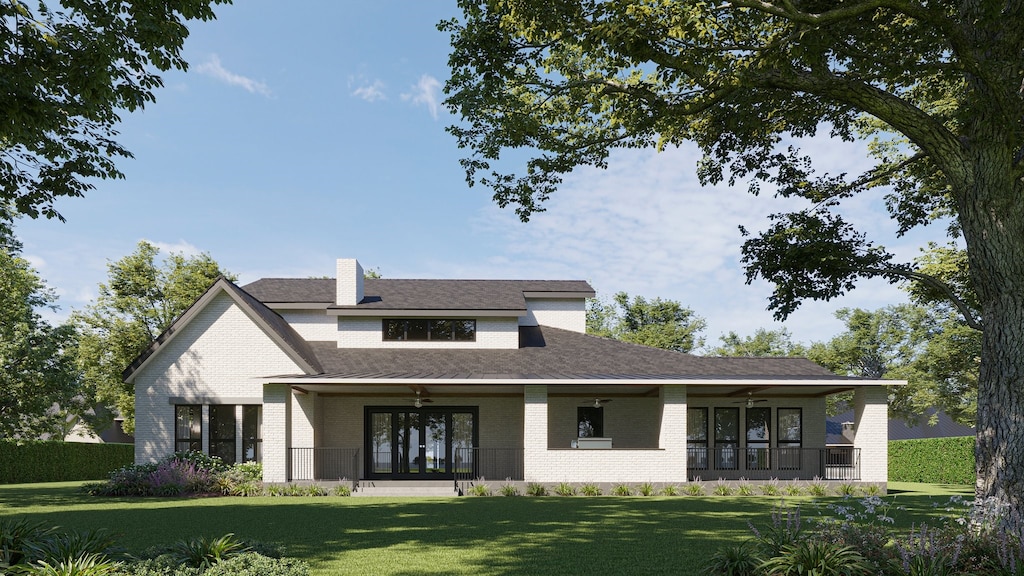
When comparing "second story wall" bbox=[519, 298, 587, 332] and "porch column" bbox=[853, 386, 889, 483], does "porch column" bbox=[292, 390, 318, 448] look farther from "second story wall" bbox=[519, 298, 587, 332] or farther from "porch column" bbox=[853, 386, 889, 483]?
"porch column" bbox=[853, 386, 889, 483]

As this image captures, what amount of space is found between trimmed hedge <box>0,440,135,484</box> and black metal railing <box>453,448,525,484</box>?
51.1ft

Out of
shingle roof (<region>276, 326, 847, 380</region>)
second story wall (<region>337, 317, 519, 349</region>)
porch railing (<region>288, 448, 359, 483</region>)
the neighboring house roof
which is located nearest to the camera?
porch railing (<region>288, 448, 359, 483</region>)

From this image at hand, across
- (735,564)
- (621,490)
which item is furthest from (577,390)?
(735,564)

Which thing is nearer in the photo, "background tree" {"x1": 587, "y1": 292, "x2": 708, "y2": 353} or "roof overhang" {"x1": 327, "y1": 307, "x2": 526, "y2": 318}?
"roof overhang" {"x1": 327, "y1": 307, "x2": 526, "y2": 318}

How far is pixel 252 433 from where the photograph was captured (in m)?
22.8

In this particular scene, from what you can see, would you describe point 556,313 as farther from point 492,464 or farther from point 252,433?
point 252,433

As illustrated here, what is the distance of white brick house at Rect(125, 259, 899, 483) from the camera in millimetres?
21453

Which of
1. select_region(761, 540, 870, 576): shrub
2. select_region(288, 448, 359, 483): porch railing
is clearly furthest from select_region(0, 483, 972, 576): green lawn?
select_region(288, 448, 359, 483): porch railing

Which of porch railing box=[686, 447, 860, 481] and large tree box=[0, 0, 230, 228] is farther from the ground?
large tree box=[0, 0, 230, 228]

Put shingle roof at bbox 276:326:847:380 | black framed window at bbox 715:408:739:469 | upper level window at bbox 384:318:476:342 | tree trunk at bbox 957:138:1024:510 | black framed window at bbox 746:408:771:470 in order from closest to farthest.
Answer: tree trunk at bbox 957:138:1024:510, shingle roof at bbox 276:326:847:380, black framed window at bbox 715:408:739:469, black framed window at bbox 746:408:771:470, upper level window at bbox 384:318:476:342

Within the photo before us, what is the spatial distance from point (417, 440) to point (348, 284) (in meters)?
6.21

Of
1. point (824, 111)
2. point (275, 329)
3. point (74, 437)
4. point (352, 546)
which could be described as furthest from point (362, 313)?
point (74, 437)

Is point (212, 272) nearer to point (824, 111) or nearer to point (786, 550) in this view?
point (824, 111)

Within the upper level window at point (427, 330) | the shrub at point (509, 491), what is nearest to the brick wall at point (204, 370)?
the upper level window at point (427, 330)
